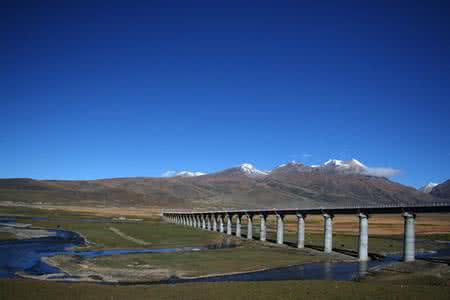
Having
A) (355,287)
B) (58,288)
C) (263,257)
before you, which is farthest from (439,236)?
(58,288)

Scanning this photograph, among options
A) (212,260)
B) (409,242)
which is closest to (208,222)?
(212,260)

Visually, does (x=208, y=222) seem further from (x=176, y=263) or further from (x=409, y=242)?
(x=409, y=242)

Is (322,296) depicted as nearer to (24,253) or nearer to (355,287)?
(355,287)

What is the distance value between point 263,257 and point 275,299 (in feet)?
121

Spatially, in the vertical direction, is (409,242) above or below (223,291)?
above

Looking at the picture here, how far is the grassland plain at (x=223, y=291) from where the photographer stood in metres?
38.4

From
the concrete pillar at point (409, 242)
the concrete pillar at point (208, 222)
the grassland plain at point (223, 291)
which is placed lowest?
the concrete pillar at point (208, 222)

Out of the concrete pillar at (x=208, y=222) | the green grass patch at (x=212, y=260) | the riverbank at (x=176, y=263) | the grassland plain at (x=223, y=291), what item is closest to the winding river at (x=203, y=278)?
the riverbank at (x=176, y=263)

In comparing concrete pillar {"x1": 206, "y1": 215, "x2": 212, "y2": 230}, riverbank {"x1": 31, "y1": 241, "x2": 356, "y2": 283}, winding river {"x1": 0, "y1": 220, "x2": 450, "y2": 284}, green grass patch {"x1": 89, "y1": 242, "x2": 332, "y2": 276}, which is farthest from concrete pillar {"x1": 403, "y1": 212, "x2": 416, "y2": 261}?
concrete pillar {"x1": 206, "y1": 215, "x2": 212, "y2": 230}

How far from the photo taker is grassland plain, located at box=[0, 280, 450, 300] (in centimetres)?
3841

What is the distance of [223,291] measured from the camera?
135ft

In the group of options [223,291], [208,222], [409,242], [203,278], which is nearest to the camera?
[223,291]

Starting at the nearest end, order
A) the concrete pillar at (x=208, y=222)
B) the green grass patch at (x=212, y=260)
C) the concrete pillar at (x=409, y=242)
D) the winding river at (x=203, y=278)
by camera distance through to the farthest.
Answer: the winding river at (x=203, y=278) < the green grass patch at (x=212, y=260) < the concrete pillar at (x=409, y=242) < the concrete pillar at (x=208, y=222)

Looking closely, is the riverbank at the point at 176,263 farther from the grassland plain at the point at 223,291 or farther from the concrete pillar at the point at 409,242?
the concrete pillar at the point at 409,242
